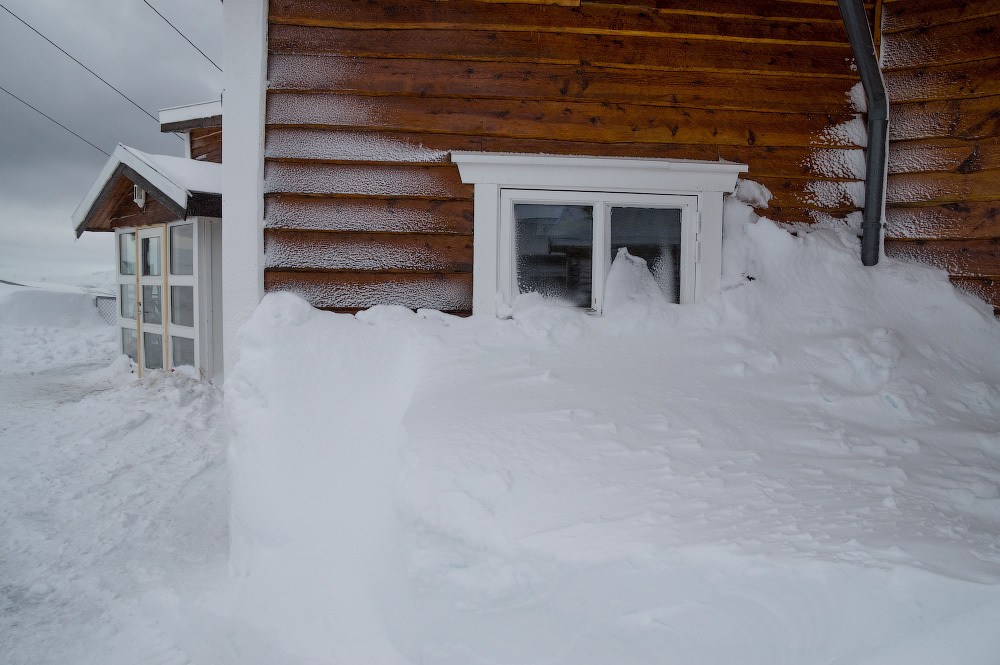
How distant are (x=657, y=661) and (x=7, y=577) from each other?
3.42 m

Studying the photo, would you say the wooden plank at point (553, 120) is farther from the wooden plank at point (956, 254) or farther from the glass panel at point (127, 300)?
the glass panel at point (127, 300)

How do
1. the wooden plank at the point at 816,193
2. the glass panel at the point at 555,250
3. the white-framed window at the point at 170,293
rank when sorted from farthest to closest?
the white-framed window at the point at 170,293, the wooden plank at the point at 816,193, the glass panel at the point at 555,250

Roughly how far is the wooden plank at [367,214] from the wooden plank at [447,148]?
240 mm

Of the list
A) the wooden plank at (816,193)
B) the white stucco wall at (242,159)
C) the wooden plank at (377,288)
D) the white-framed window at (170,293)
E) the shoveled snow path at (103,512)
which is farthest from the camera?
the white-framed window at (170,293)

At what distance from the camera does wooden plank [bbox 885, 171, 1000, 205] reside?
9.90ft

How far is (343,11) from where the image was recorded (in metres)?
2.83

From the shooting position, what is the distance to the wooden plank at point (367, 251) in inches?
111

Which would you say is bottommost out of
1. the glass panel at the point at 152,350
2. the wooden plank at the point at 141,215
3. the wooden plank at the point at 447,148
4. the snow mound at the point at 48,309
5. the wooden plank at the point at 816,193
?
the glass panel at the point at 152,350

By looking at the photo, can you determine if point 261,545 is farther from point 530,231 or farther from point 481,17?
point 481,17

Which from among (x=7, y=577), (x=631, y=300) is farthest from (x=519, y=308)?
A: (x=7, y=577)

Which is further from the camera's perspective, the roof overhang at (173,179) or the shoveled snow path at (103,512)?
the roof overhang at (173,179)

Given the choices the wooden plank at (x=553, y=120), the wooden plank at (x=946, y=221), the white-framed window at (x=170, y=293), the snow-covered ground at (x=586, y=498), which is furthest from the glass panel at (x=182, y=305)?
the wooden plank at (x=946, y=221)

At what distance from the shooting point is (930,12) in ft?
10.2

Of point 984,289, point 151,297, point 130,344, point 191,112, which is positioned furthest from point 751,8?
point 130,344
